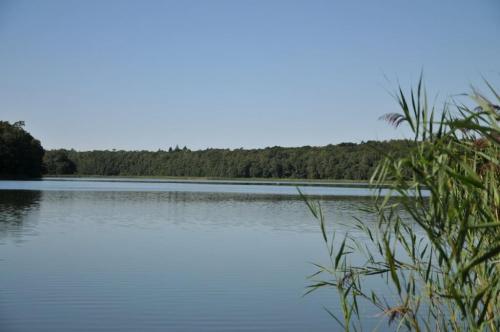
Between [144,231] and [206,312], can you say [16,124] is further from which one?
[206,312]

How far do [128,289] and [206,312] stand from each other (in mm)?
1534

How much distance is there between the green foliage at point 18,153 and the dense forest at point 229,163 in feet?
95.1

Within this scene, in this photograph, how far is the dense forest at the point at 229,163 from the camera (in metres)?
86.9

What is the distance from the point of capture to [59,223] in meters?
17.0

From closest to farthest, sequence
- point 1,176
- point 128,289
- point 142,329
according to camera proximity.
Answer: point 142,329 < point 128,289 < point 1,176

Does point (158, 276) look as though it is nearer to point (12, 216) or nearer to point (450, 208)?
point (450, 208)

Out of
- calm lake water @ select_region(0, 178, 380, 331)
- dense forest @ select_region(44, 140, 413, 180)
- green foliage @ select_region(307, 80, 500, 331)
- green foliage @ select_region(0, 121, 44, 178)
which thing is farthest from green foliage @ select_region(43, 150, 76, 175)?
A: green foliage @ select_region(307, 80, 500, 331)

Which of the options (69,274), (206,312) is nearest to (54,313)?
(206,312)

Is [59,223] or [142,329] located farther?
[59,223]

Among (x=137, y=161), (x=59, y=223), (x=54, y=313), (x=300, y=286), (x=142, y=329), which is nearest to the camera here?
(x=142, y=329)

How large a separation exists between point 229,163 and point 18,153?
187 feet

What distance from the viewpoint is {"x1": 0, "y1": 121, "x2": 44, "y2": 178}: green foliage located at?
180ft

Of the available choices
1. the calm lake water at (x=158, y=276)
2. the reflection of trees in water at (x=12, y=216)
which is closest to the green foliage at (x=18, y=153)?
the reflection of trees in water at (x=12, y=216)

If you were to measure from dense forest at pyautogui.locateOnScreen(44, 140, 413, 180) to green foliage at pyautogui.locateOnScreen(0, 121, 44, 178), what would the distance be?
95.1ft
